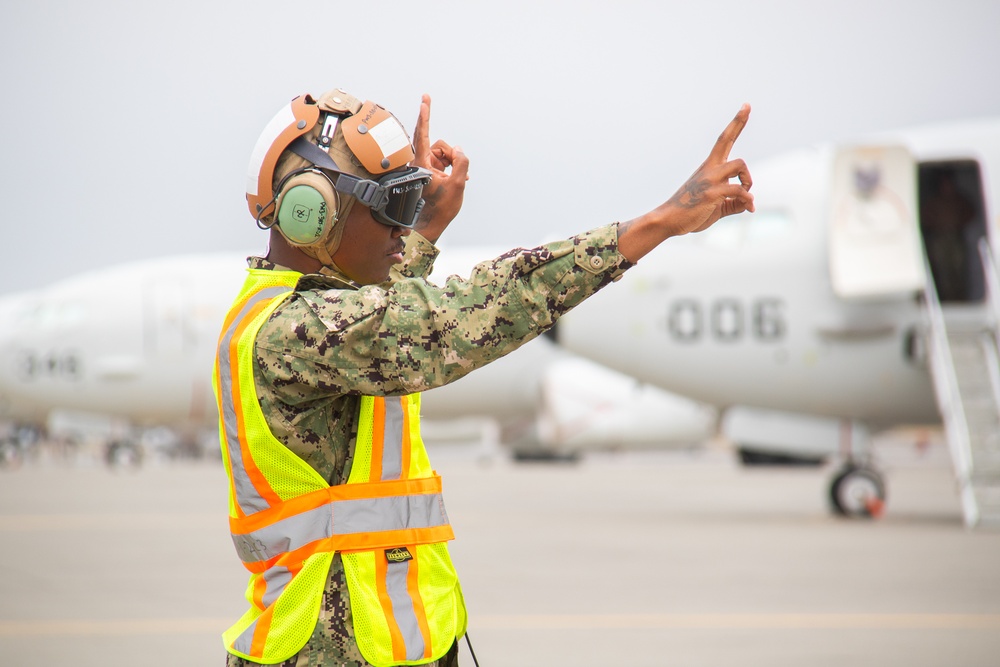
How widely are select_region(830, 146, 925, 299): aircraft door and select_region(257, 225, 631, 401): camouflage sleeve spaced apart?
36.5 feet

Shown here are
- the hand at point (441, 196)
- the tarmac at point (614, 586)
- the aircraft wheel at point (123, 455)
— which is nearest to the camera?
the hand at point (441, 196)

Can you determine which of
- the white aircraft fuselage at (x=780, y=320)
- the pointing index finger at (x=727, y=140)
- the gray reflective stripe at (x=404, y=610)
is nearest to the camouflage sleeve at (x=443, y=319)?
the pointing index finger at (x=727, y=140)

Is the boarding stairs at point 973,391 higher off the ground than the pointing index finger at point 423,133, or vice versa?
the pointing index finger at point 423,133

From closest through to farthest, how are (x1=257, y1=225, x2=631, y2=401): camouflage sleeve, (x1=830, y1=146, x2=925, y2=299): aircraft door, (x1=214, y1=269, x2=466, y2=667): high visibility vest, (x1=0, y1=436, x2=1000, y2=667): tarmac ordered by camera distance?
(x1=257, y1=225, x2=631, y2=401): camouflage sleeve
(x1=214, y1=269, x2=466, y2=667): high visibility vest
(x1=0, y1=436, x2=1000, y2=667): tarmac
(x1=830, y1=146, x2=925, y2=299): aircraft door

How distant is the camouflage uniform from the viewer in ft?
6.32

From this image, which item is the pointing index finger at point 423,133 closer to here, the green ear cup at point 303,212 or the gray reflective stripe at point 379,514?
the green ear cup at point 303,212

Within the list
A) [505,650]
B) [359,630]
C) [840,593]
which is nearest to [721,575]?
[840,593]

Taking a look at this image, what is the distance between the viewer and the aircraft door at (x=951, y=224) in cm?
1441

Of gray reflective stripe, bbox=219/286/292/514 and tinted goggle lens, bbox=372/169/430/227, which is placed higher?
tinted goggle lens, bbox=372/169/430/227

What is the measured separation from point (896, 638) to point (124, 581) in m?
5.67

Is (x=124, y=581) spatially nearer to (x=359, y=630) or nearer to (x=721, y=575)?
(x=721, y=575)

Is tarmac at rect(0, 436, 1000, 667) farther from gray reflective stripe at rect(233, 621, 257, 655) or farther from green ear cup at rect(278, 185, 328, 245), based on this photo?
green ear cup at rect(278, 185, 328, 245)

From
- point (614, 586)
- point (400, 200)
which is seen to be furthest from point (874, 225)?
point (400, 200)

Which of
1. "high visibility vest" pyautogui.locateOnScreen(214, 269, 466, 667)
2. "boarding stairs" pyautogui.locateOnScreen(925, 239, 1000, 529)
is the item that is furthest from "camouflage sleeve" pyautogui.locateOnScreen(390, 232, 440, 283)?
"boarding stairs" pyautogui.locateOnScreen(925, 239, 1000, 529)
